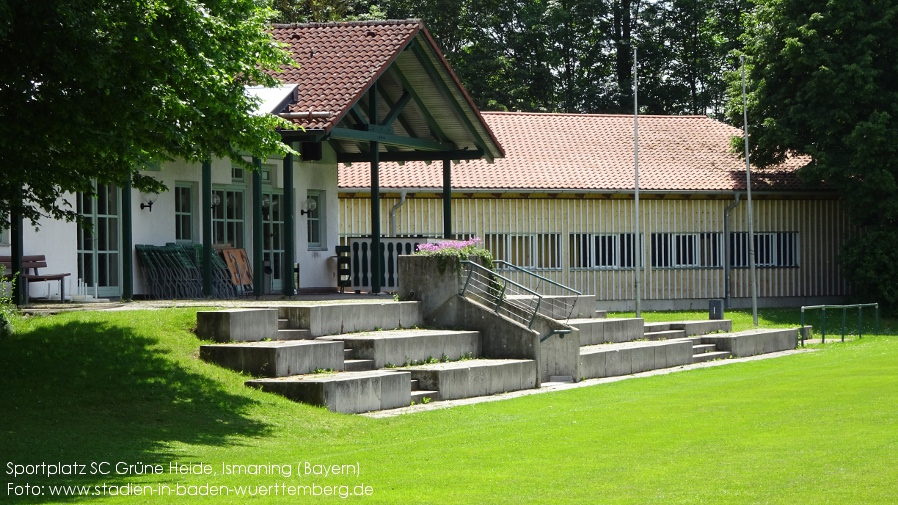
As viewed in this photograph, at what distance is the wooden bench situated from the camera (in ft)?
61.3

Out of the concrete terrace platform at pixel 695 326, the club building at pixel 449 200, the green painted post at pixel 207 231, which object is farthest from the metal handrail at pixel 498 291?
the concrete terrace platform at pixel 695 326

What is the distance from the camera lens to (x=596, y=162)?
38781 millimetres

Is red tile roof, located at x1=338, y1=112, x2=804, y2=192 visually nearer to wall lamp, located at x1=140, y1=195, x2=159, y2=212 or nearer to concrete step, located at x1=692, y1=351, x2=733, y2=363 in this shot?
concrete step, located at x1=692, y1=351, x2=733, y2=363

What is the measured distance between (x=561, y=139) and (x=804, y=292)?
9.17 meters

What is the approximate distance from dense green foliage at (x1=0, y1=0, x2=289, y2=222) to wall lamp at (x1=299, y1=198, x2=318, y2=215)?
10499mm

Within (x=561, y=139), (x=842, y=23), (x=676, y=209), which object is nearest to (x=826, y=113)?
(x=842, y=23)

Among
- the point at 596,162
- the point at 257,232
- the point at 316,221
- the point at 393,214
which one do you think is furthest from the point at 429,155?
the point at 596,162

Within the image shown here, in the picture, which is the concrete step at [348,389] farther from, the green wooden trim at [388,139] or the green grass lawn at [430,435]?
the green wooden trim at [388,139]

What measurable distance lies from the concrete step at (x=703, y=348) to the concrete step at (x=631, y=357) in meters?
0.98

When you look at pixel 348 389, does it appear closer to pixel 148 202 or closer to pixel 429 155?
pixel 148 202

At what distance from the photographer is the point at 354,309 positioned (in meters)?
18.8

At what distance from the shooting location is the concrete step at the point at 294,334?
1759 cm

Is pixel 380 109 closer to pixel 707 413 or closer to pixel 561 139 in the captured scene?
pixel 707 413

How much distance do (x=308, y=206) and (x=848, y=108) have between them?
701 inches
